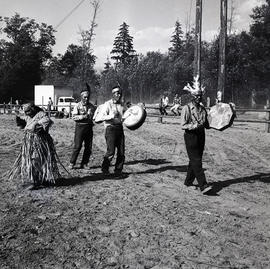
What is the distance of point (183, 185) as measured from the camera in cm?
758

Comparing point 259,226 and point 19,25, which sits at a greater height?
point 19,25

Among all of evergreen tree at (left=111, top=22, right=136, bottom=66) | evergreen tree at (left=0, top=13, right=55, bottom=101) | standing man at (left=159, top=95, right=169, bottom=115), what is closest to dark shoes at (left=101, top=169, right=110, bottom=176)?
standing man at (left=159, top=95, right=169, bottom=115)

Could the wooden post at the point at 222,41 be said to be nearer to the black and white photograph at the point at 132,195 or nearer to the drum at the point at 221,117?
Result: the black and white photograph at the point at 132,195

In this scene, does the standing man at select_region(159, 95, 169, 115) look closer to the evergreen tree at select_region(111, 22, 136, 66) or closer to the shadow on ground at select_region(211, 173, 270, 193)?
the shadow on ground at select_region(211, 173, 270, 193)

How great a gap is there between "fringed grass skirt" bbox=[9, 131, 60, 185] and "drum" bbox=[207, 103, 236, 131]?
2.78 meters

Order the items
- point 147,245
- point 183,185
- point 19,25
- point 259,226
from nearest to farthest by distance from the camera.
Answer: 1. point 147,245
2. point 259,226
3. point 183,185
4. point 19,25

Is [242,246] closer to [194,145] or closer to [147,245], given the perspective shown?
[147,245]

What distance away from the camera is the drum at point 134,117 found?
7.76 meters

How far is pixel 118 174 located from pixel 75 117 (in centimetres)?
145

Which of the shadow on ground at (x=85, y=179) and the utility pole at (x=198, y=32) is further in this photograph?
the utility pole at (x=198, y=32)

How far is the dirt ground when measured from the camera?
4266 mm

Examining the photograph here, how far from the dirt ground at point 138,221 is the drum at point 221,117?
1.13 metres

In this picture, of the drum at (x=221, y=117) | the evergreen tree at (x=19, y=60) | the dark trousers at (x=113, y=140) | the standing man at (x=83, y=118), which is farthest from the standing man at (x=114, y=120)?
the evergreen tree at (x=19, y=60)

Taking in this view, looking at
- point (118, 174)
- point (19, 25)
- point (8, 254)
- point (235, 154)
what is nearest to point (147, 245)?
point (8, 254)
